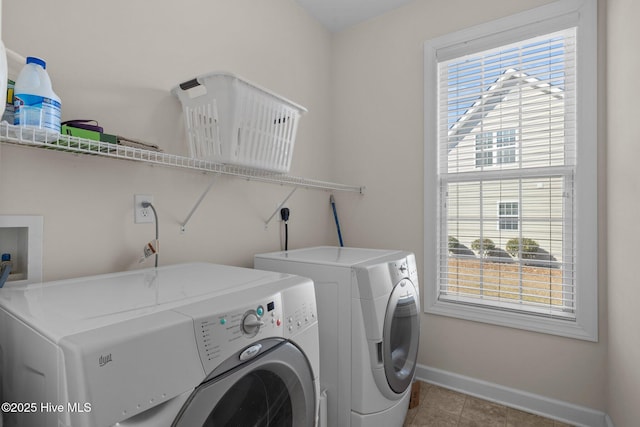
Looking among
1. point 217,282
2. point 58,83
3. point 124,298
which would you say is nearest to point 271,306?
point 217,282

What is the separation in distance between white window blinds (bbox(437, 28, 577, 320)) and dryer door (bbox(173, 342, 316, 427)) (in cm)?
153

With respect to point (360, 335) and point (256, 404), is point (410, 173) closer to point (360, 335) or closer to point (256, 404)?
point (360, 335)

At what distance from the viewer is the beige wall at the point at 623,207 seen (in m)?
1.35

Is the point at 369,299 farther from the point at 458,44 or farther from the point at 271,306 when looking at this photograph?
the point at 458,44

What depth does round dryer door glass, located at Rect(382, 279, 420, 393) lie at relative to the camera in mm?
1540

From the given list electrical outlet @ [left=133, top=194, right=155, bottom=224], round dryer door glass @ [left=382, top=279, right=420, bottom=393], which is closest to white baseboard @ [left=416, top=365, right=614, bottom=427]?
round dryer door glass @ [left=382, top=279, right=420, bottom=393]

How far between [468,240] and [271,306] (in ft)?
5.55

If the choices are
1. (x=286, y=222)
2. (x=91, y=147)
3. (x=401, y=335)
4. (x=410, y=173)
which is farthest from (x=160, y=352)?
(x=410, y=173)

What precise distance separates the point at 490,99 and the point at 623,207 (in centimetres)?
98

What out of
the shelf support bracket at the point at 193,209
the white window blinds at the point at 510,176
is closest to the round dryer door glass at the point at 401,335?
the white window blinds at the point at 510,176

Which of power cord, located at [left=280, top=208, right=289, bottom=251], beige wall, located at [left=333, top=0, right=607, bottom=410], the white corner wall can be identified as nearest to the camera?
the white corner wall

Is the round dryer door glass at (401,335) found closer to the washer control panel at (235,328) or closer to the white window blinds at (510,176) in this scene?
the white window blinds at (510,176)

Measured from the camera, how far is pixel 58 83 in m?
1.16

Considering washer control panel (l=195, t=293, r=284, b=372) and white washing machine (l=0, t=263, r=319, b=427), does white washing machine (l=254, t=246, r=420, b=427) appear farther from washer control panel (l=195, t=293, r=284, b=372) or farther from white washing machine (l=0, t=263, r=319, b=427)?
washer control panel (l=195, t=293, r=284, b=372)
